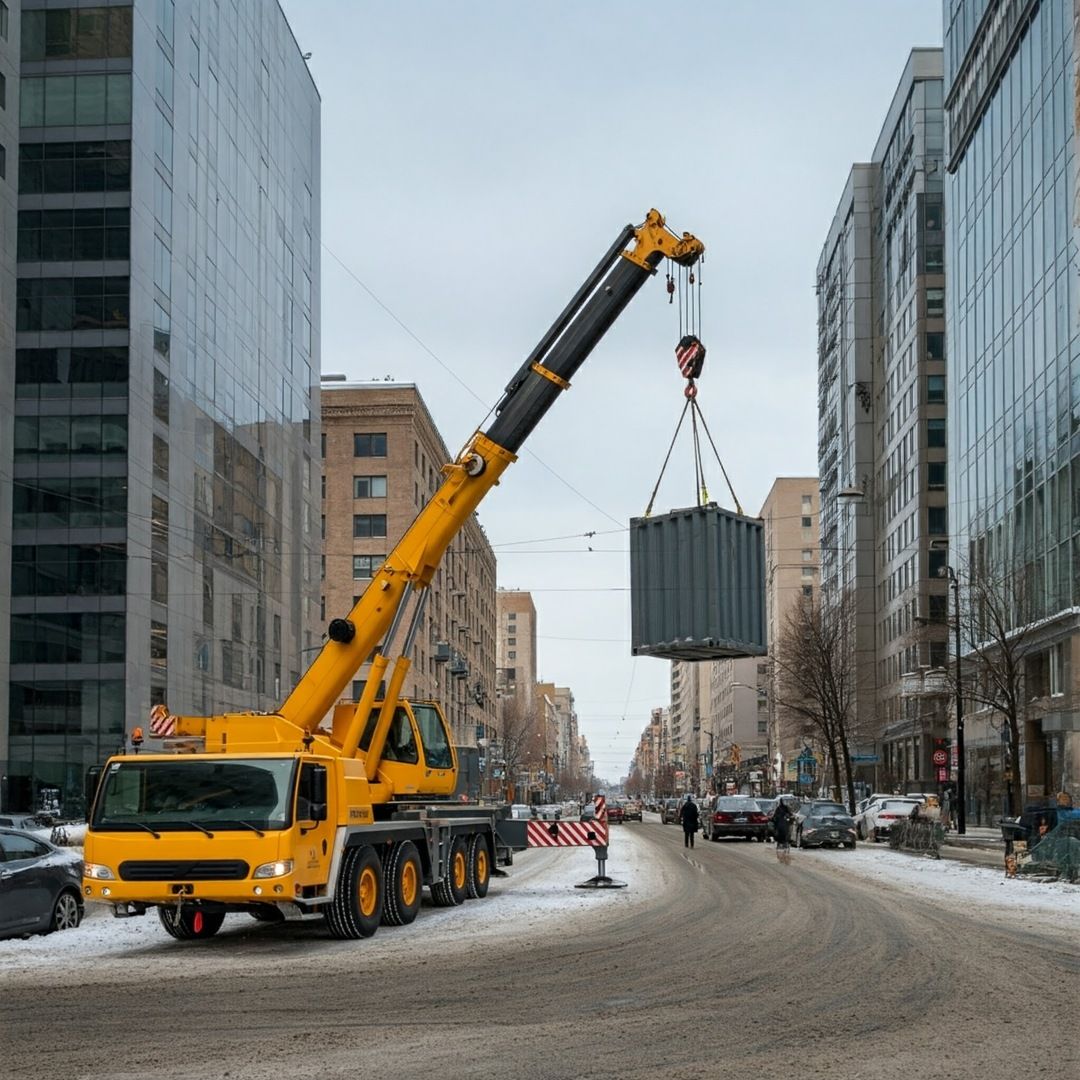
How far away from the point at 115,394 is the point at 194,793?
43881 mm

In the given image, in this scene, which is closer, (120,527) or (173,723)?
(173,723)

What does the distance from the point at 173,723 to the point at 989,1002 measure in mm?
11362

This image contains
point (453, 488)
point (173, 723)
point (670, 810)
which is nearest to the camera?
point (173, 723)

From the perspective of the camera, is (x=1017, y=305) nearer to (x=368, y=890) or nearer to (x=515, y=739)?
(x=368, y=890)

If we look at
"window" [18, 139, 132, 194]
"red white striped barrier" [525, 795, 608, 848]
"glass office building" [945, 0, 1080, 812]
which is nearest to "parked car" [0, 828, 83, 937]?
"red white striped barrier" [525, 795, 608, 848]

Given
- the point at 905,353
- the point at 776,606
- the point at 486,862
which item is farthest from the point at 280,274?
the point at 776,606

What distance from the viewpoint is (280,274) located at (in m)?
81.5

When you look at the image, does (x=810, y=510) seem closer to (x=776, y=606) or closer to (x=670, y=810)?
(x=776, y=606)

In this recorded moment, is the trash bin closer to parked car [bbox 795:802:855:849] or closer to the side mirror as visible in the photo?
parked car [bbox 795:802:855:849]

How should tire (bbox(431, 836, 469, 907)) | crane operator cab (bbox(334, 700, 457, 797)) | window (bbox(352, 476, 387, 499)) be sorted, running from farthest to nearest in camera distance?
window (bbox(352, 476, 387, 499)), tire (bbox(431, 836, 469, 907)), crane operator cab (bbox(334, 700, 457, 797))

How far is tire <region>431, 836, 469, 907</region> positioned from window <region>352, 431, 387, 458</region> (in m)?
76.7

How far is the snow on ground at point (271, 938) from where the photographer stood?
1584cm

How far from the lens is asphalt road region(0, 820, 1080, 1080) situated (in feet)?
32.2

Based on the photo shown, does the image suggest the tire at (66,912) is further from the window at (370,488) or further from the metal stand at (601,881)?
the window at (370,488)
